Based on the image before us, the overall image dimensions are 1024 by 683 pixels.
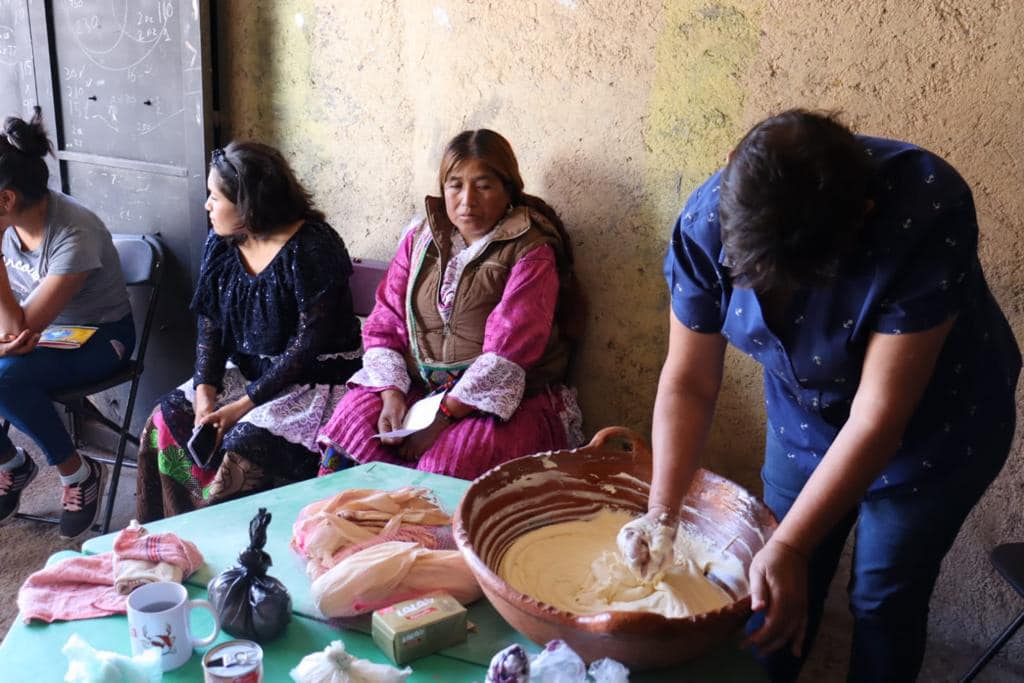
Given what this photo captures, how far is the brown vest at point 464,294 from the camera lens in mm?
2379

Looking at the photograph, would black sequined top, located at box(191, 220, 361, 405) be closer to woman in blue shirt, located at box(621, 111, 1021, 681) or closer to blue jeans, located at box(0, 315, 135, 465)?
blue jeans, located at box(0, 315, 135, 465)

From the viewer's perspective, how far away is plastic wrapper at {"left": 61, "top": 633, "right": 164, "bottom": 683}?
1.07m

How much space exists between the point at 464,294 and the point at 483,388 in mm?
313

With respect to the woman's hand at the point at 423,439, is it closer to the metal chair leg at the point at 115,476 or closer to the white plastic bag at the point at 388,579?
the white plastic bag at the point at 388,579

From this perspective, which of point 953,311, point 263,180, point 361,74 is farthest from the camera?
point 361,74

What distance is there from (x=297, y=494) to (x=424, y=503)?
298 millimetres

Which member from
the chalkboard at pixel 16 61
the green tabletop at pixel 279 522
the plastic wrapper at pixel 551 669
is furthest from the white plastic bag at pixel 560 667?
the chalkboard at pixel 16 61

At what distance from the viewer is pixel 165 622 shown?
1.14 m

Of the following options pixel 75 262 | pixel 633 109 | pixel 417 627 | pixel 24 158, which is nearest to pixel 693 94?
pixel 633 109

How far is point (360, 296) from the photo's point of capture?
2.84 meters

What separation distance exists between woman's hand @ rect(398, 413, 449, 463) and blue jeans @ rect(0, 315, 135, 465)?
127 cm

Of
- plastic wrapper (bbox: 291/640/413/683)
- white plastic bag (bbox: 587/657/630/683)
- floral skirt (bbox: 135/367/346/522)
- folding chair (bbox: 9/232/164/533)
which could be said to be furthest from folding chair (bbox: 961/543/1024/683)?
folding chair (bbox: 9/232/164/533)

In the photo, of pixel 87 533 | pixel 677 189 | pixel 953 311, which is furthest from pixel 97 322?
pixel 953 311

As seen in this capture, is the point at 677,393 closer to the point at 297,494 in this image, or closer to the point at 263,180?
the point at 297,494
